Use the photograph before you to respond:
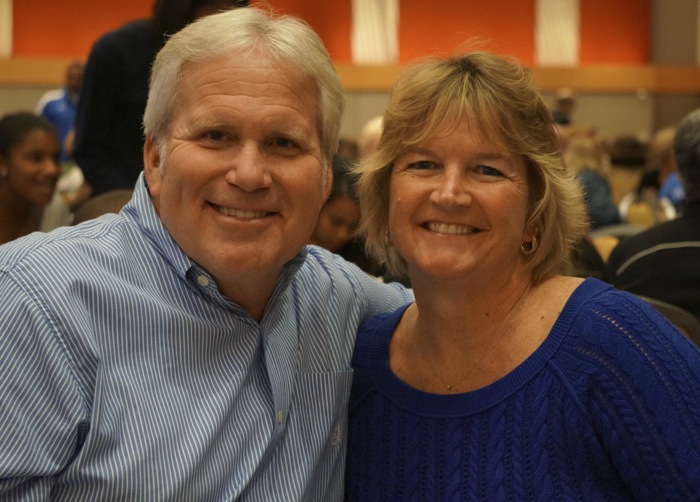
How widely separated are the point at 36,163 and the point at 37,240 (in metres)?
3.47

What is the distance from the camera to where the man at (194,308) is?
1.70m

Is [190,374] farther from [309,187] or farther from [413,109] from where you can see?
[413,109]

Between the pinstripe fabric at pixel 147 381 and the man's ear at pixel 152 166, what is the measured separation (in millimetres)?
31

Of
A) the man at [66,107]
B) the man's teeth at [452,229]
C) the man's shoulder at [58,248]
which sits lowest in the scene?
the man at [66,107]

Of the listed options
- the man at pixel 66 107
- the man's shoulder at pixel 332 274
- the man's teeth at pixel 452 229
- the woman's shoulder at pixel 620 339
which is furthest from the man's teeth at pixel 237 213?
the man at pixel 66 107

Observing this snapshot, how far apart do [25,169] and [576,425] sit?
3.79 m

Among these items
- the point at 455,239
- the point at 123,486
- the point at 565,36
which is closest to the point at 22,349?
the point at 123,486

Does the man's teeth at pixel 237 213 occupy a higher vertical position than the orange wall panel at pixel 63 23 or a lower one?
higher

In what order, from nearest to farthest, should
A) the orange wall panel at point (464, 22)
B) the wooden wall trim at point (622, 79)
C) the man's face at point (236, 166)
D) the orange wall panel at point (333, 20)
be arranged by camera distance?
1. the man's face at point (236, 166)
2. the orange wall panel at point (333, 20)
3. the wooden wall trim at point (622, 79)
4. the orange wall panel at point (464, 22)

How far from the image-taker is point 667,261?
11.0ft

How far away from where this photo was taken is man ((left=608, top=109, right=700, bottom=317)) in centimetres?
331

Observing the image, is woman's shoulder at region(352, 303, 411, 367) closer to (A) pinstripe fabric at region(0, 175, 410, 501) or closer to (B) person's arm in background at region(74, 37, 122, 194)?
(A) pinstripe fabric at region(0, 175, 410, 501)

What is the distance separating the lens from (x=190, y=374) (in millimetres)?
1875

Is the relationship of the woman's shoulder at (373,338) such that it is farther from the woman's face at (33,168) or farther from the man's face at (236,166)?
the woman's face at (33,168)
